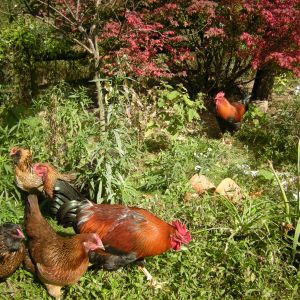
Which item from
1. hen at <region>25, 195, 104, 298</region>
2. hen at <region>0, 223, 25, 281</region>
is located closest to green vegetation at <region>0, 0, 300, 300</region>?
hen at <region>25, 195, 104, 298</region>

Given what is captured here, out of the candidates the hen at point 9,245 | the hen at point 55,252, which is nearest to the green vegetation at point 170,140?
the hen at point 55,252

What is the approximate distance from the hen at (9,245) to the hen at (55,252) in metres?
0.18

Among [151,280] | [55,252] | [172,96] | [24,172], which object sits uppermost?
[172,96]

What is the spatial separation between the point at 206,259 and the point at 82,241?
55.0 inches

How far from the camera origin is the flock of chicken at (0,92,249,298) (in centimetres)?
334

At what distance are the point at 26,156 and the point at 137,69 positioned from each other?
2.99 m

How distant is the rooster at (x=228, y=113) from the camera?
6.57 meters

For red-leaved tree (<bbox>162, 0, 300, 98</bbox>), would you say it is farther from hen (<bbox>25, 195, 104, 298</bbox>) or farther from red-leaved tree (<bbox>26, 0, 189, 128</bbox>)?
hen (<bbox>25, 195, 104, 298</bbox>)

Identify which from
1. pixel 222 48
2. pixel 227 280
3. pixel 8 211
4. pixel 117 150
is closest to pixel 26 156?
pixel 8 211

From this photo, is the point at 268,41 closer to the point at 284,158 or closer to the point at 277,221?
the point at 284,158

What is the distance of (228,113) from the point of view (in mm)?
6574

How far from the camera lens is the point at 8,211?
169 inches

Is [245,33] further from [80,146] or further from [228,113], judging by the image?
[80,146]

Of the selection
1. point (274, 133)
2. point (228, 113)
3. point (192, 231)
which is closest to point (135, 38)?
point (228, 113)
